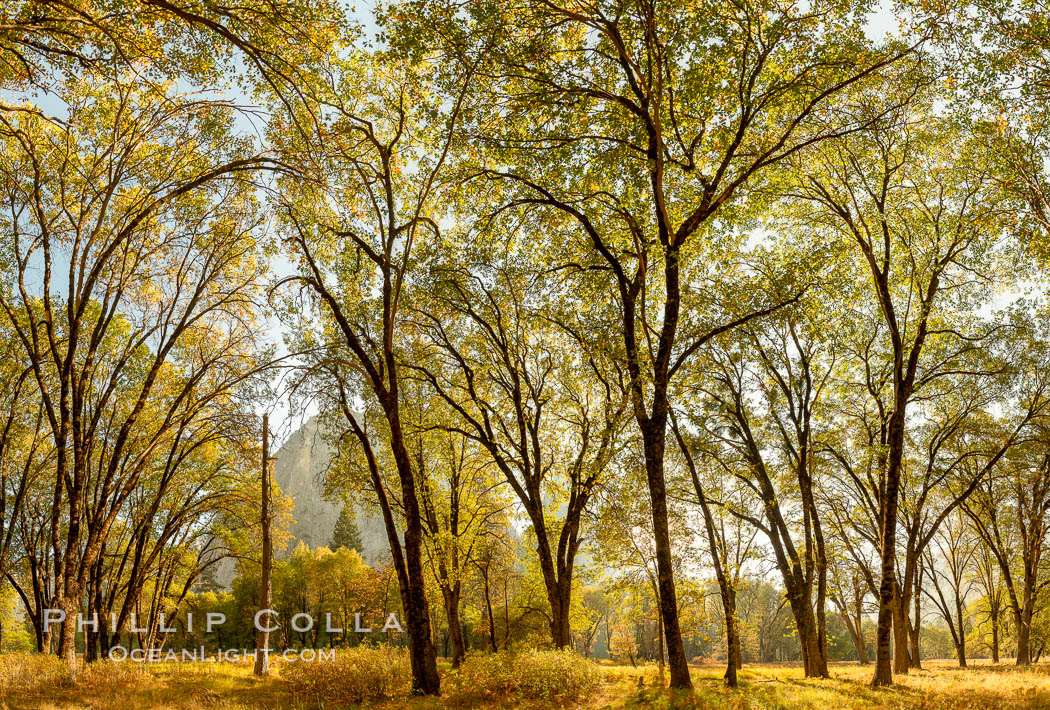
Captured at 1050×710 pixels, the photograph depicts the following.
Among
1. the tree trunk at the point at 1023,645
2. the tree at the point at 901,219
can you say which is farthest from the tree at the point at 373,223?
the tree trunk at the point at 1023,645

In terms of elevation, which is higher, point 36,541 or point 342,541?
point 36,541

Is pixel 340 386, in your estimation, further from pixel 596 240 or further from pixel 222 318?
pixel 596 240

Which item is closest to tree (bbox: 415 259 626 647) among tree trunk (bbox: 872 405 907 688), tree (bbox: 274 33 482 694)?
tree (bbox: 274 33 482 694)

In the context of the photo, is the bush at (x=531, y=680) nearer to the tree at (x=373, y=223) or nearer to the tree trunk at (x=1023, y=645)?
the tree at (x=373, y=223)

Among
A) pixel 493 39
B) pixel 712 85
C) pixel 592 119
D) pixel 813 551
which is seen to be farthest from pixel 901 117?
pixel 813 551

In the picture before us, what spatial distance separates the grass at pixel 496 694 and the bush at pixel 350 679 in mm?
101

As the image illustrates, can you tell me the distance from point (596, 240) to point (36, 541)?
28840mm

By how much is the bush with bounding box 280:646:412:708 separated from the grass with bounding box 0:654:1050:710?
0.10 metres

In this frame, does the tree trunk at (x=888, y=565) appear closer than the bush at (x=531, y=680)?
No

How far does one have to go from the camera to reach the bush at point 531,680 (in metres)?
12.3

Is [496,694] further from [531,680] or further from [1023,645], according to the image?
[1023,645]

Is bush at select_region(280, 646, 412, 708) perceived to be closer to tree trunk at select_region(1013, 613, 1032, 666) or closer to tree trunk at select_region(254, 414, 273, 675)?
tree trunk at select_region(254, 414, 273, 675)

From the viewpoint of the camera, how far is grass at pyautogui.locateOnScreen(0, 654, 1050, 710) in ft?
33.6

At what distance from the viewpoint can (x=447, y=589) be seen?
23578mm
